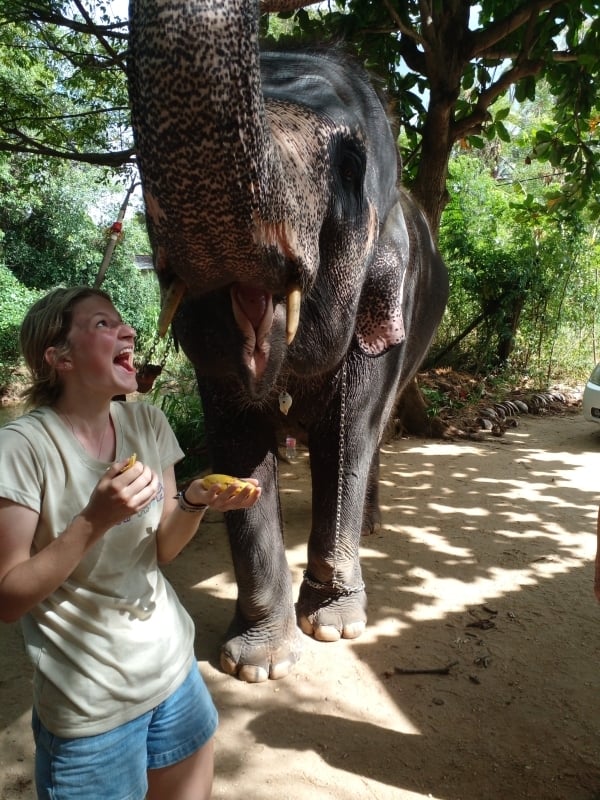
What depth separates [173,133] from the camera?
131 centimetres

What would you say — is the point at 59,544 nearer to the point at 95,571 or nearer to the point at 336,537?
the point at 95,571

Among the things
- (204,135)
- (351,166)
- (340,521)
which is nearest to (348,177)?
(351,166)

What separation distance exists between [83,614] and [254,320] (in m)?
0.87

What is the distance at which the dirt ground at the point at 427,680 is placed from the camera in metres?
2.29

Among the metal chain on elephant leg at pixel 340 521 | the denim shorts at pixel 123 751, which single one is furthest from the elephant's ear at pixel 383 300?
the denim shorts at pixel 123 751

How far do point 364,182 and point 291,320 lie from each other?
712 mm

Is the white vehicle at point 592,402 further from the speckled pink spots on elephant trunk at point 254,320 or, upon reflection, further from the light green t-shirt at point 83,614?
the light green t-shirt at point 83,614

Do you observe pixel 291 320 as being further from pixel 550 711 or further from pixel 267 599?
pixel 550 711

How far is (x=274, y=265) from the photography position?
1.66 metres

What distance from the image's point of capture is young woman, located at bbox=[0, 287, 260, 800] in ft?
4.38

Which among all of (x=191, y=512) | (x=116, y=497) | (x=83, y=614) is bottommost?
(x=83, y=614)

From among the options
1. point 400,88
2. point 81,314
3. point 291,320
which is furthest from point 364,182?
point 400,88

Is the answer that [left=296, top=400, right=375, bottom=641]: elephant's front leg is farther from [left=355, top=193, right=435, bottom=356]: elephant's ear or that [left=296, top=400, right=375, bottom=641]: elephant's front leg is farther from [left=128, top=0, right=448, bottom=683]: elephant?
[left=355, top=193, right=435, bottom=356]: elephant's ear

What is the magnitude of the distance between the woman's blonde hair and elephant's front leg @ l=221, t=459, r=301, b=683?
4.51 ft
